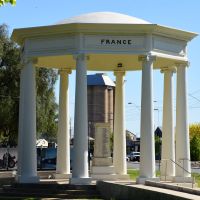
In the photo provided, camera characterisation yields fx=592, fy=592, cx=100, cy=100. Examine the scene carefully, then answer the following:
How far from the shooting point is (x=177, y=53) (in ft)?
95.4

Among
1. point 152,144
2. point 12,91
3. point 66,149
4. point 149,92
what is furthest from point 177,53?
point 12,91

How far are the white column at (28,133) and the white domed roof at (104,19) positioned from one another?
10.3 feet

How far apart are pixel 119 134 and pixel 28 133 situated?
6896 mm

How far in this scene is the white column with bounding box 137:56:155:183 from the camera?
87.4 ft

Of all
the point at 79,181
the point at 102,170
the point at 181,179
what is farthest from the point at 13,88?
the point at 181,179

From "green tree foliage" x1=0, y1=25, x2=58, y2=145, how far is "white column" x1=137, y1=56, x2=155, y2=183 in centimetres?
2233

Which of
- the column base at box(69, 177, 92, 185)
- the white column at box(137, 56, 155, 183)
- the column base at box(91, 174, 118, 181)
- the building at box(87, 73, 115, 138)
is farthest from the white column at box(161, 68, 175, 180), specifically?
the building at box(87, 73, 115, 138)

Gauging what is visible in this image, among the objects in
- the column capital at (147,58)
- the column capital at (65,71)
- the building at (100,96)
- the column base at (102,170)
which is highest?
the building at (100,96)

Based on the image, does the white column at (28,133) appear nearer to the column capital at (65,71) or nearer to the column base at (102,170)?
the column capital at (65,71)

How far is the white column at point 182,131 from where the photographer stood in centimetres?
2862

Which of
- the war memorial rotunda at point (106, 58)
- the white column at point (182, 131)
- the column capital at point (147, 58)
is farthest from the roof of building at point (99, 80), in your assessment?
the column capital at point (147, 58)

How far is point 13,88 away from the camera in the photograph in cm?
4834

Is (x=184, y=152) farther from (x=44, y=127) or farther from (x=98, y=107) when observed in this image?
(x=98, y=107)

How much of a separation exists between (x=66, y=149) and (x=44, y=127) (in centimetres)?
1768
